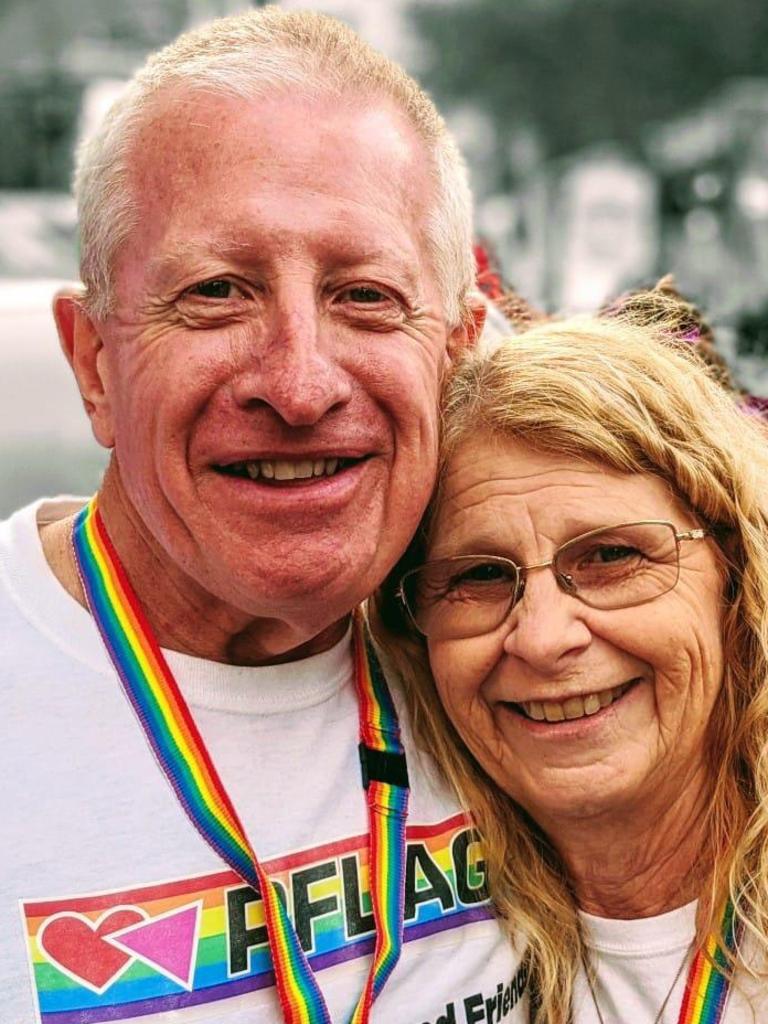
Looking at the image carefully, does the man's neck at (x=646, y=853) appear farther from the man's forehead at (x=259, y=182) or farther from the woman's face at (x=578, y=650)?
the man's forehead at (x=259, y=182)

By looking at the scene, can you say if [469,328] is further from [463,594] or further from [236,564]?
[236,564]

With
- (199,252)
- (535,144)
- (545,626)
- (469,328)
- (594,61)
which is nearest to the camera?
(199,252)

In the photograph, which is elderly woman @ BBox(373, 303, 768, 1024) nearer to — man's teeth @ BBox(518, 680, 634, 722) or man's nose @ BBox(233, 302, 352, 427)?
man's teeth @ BBox(518, 680, 634, 722)

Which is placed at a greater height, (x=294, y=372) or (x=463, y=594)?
(x=294, y=372)

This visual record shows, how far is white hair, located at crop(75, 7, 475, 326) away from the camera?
202 cm

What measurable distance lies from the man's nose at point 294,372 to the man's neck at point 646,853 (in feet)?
2.96

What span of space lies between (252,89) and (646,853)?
56.9 inches

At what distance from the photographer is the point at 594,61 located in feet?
54.9

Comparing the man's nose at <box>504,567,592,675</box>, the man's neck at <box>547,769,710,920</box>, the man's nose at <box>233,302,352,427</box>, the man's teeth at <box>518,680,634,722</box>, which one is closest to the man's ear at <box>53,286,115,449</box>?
the man's nose at <box>233,302,352,427</box>

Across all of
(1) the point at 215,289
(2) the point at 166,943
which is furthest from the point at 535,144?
(2) the point at 166,943

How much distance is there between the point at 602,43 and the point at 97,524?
15764 millimetres

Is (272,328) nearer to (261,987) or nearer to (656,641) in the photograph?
(656,641)

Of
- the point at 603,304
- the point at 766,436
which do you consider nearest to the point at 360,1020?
the point at 766,436

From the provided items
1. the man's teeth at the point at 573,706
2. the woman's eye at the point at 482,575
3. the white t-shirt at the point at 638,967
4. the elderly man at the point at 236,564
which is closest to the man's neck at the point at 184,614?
the elderly man at the point at 236,564
